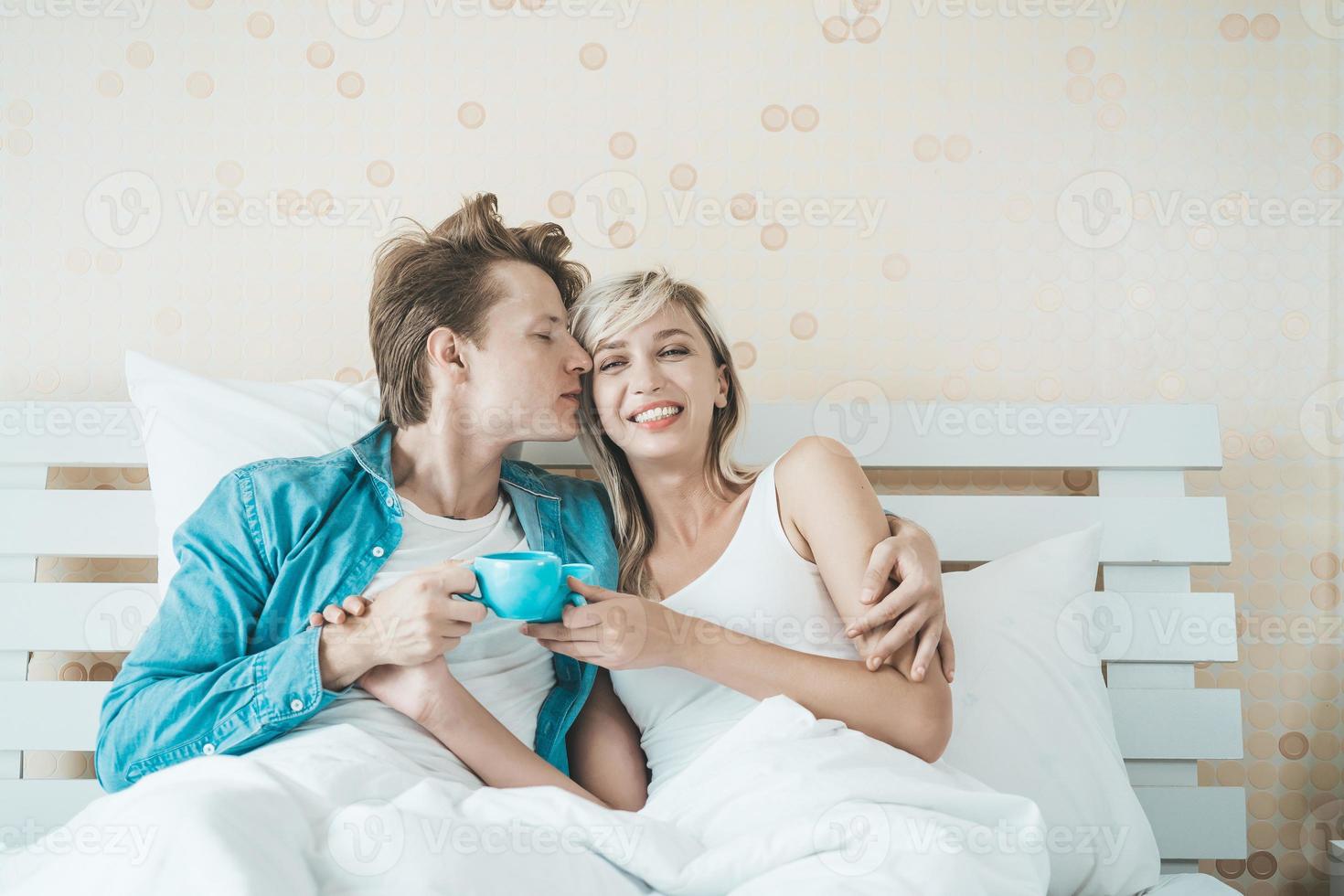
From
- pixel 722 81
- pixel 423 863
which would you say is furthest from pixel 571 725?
pixel 722 81

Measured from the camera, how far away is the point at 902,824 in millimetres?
956

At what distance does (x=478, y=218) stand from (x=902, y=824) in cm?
103

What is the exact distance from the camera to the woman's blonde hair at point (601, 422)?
4.69 ft

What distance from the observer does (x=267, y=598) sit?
1.27m

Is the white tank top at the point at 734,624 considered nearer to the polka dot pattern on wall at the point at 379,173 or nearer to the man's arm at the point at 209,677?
the man's arm at the point at 209,677

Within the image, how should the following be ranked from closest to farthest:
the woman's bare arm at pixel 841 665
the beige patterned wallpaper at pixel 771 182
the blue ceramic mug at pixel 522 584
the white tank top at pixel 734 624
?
the blue ceramic mug at pixel 522 584 < the woman's bare arm at pixel 841 665 < the white tank top at pixel 734 624 < the beige patterned wallpaper at pixel 771 182

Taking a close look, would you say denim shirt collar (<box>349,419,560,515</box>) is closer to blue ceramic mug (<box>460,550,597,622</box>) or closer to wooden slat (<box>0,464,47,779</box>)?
blue ceramic mug (<box>460,550,597,622</box>)

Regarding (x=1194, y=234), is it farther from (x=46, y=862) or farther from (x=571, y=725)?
(x=46, y=862)

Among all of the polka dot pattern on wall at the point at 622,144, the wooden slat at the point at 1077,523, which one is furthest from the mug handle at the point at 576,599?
the polka dot pattern on wall at the point at 622,144

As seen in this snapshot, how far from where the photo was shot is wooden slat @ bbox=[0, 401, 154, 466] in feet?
5.18

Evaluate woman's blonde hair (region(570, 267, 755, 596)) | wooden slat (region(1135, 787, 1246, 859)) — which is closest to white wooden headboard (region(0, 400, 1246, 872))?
wooden slat (region(1135, 787, 1246, 859))

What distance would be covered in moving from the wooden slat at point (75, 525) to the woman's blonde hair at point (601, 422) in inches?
29.0

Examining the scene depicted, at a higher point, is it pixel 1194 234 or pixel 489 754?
pixel 1194 234

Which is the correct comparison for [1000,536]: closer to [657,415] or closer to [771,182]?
[657,415]
